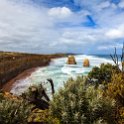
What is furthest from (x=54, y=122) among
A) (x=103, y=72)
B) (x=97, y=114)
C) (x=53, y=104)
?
(x=103, y=72)

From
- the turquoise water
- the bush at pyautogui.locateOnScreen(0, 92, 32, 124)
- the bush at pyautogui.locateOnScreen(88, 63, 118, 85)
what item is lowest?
the turquoise water

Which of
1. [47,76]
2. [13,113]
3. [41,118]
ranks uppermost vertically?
[13,113]

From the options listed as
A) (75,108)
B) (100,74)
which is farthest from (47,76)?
(75,108)

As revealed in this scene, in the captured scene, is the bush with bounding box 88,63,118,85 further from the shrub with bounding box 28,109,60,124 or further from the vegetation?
the vegetation

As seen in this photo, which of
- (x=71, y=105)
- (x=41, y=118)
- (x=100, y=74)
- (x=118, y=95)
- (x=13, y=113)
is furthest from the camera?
(x=100, y=74)

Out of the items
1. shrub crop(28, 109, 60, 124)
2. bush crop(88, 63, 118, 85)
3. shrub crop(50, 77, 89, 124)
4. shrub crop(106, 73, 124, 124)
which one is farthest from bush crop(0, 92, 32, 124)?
bush crop(88, 63, 118, 85)

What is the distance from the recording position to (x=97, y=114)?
28.8 feet

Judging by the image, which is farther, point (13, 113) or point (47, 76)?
point (47, 76)

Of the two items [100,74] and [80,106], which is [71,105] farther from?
[100,74]

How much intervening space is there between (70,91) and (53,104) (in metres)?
0.70

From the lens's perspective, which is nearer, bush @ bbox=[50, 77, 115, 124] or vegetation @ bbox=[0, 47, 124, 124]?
vegetation @ bbox=[0, 47, 124, 124]

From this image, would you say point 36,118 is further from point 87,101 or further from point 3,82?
point 3,82

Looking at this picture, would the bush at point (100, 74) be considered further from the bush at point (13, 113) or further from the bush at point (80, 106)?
the bush at point (13, 113)

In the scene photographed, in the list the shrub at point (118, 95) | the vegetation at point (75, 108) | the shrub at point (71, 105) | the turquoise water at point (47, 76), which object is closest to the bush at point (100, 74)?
the turquoise water at point (47, 76)
